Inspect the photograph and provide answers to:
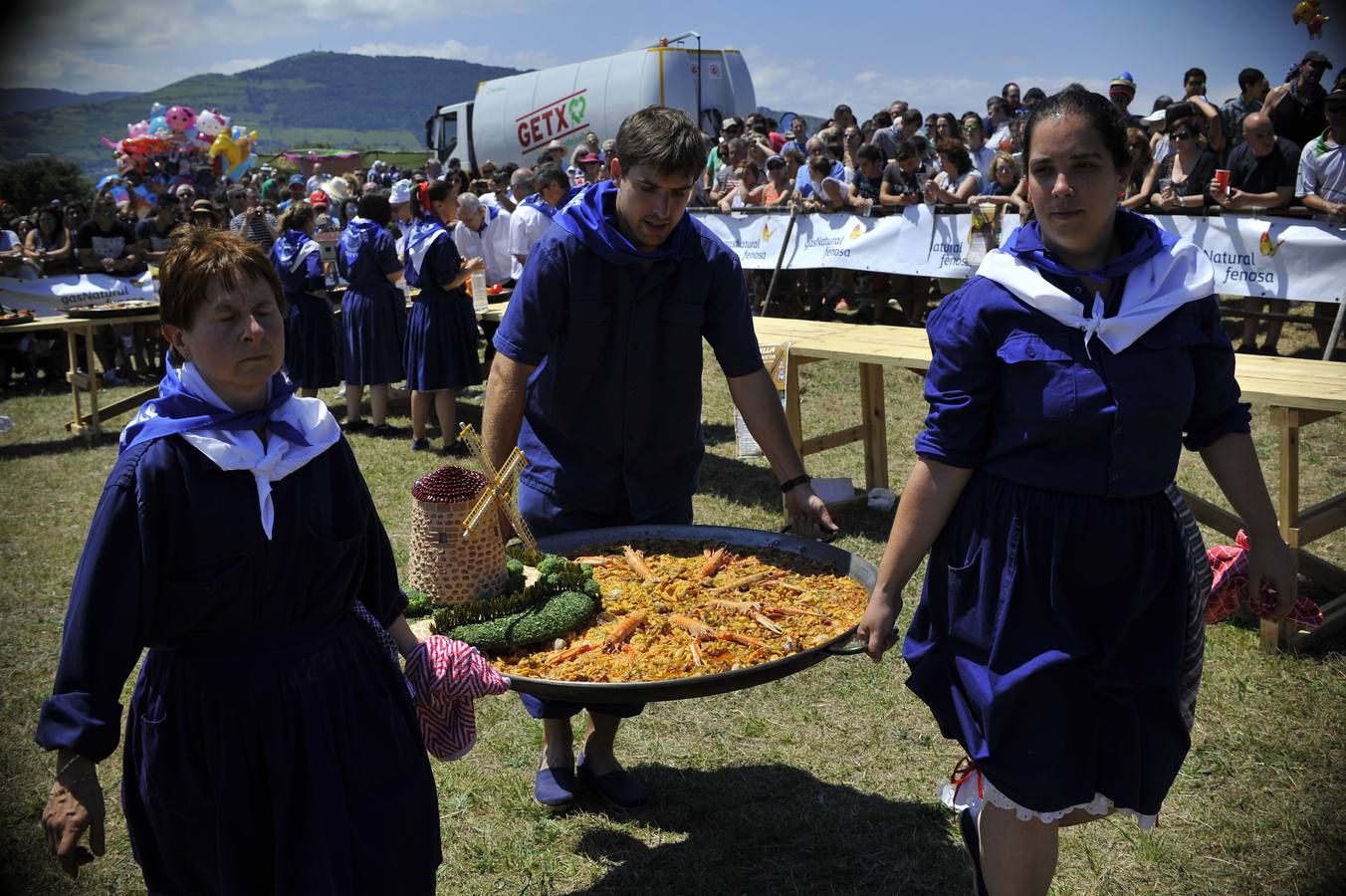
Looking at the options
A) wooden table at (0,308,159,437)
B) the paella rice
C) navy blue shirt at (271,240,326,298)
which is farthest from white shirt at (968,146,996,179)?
the paella rice

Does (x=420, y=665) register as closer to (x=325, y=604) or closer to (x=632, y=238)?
(x=325, y=604)

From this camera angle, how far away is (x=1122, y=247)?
7.53 ft

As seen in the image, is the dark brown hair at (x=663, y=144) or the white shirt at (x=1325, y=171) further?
the white shirt at (x=1325, y=171)

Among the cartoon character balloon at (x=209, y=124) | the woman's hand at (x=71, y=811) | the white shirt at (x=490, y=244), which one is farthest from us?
the cartoon character balloon at (x=209, y=124)

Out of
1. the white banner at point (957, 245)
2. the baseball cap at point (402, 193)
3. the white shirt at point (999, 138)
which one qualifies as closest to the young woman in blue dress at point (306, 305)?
the baseball cap at point (402, 193)

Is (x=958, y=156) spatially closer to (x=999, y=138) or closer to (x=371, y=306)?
(x=999, y=138)

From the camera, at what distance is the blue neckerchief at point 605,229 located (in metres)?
3.07

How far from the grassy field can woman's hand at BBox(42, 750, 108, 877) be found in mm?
1616

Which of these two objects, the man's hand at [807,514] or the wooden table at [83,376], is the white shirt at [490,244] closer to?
the wooden table at [83,376]

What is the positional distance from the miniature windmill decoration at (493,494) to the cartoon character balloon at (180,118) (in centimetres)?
3378

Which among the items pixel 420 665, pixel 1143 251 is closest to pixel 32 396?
pixel 420 665

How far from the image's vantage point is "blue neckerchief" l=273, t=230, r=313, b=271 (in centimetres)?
934

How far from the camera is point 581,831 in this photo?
11.4ft

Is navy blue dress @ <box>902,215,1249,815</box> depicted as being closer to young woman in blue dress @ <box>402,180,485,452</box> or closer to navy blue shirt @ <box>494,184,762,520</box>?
navy blue shirt @ <box>494,184,762,520</box>
